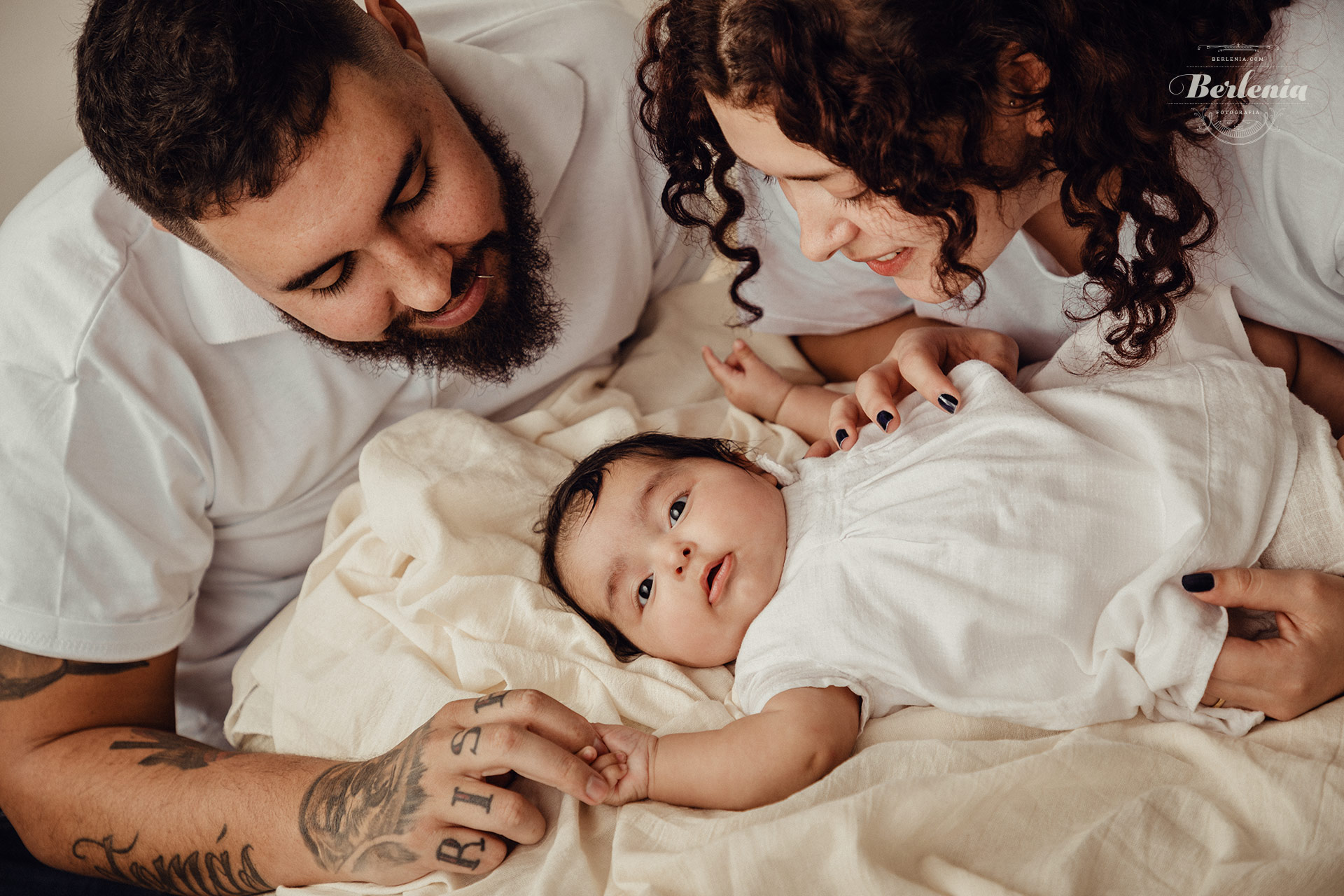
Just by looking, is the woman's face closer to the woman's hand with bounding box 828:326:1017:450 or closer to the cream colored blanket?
the woman's hand with bounding box 828:326:1017:450

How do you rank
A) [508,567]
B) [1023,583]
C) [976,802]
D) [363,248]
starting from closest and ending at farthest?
[976,802] < [1023,583] < [363,248] < [508,567]

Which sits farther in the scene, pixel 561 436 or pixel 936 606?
pixel 561 436

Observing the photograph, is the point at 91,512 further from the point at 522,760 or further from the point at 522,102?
the point at 522,102

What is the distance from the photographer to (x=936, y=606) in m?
1.24

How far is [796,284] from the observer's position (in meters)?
1.86

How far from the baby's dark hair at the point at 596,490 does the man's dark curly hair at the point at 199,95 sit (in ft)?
2.14

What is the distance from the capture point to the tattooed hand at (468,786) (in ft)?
3.74

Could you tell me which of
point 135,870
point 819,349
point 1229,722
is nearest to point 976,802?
point 1229,722

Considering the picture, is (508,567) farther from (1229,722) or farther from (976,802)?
(1229,722)

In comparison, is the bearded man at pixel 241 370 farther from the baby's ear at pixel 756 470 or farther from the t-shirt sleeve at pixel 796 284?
the baby's ear at pixel 756 470

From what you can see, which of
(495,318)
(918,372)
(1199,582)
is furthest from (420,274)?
(1199,582)

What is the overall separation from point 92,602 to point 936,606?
1316 millimetres

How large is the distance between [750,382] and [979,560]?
0.71 meters

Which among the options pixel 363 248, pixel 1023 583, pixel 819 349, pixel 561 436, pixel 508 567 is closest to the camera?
pixel 1023 583
